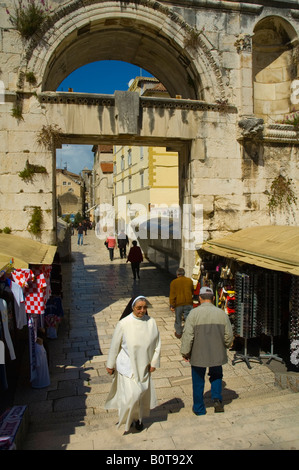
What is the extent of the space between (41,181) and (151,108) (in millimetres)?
3230

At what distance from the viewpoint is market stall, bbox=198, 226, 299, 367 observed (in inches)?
224

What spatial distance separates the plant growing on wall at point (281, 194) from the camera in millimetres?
9953

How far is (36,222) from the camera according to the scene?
8594 millimetres

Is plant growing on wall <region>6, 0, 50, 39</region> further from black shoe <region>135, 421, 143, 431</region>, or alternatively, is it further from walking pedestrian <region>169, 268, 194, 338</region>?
black shoe <region>135, 421, 143, 431</region>

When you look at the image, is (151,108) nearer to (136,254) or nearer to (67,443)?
(136,254)

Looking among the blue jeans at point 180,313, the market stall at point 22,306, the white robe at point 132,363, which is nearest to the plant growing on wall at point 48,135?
the market stall at point 22,306

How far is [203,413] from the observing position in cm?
459

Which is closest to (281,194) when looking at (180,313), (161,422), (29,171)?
(180,313)

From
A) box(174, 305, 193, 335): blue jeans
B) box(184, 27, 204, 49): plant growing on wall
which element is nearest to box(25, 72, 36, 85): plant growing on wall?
box(184, 27, 204, 49): plant growing on wall

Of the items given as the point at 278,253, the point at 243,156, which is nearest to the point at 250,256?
the point at 278,253
